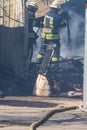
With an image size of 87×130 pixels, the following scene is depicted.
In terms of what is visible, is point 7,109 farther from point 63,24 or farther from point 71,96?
point 63,24

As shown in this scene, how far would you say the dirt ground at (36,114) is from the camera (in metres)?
8.71

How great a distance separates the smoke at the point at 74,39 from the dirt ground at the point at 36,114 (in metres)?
11.2

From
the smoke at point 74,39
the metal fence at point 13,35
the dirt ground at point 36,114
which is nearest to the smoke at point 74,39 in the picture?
the smoke at point 74,39

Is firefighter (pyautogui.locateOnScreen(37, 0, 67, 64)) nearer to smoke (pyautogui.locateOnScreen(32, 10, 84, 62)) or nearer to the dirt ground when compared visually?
the dirt ground

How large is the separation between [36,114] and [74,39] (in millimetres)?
15909

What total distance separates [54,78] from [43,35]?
3378 mm

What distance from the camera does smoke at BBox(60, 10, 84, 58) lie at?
24844 millimetres

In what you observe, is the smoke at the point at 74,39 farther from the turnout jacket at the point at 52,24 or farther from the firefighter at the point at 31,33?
the turnout jacket at the point at 52,24

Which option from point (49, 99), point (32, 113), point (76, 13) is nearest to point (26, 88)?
point (49, 99)

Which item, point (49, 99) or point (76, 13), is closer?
point (49, 99)

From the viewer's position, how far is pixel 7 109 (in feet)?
36.2

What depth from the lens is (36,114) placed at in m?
10.2

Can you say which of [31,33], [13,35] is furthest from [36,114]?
[31,33]

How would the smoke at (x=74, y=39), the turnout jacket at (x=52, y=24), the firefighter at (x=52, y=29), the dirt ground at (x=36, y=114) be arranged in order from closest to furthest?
the dirt ground at (x=36, y=114) → the firefighter at (x=52, y=29) → the turnout jacket at (x=52, y=24) → the smoke at (x=74, y=39)
